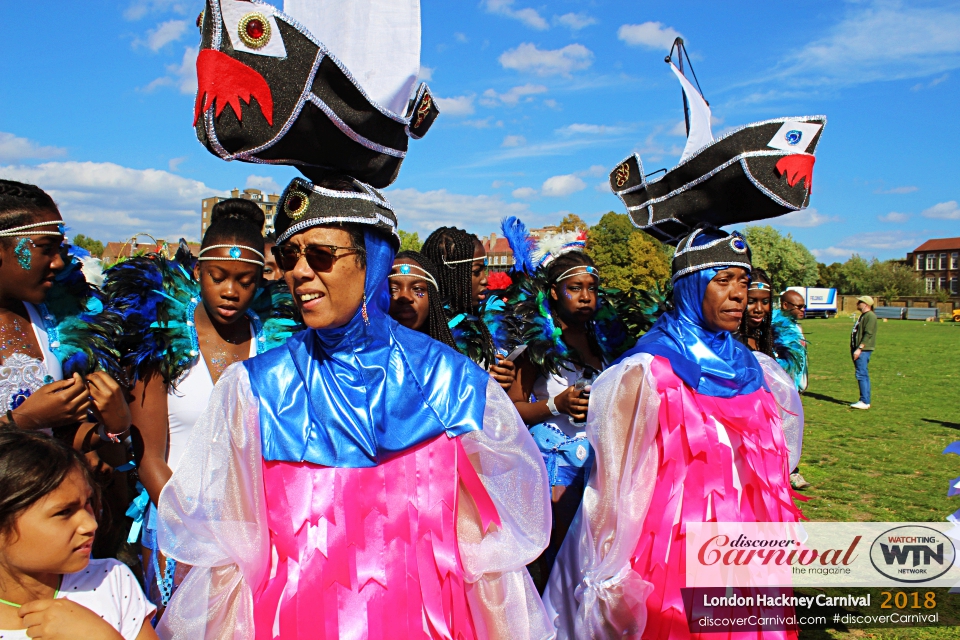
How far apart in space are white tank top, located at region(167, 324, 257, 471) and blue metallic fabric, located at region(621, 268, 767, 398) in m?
2.01

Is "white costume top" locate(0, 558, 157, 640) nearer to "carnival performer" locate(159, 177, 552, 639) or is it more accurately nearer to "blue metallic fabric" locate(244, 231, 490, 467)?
"carnival performer" locate(159, 177, 552, 639)

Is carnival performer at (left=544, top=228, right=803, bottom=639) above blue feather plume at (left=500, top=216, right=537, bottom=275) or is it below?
below

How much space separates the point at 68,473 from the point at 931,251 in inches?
5154

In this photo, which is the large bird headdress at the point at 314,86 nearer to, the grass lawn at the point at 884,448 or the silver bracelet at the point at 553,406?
the silver bracelet at the point at 553,406

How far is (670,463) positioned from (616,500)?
0.30m

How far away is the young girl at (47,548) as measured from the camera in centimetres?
185

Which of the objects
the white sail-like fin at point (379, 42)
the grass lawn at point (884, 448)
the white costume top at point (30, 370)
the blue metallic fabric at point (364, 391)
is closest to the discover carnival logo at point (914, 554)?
the grass lawn at point (884, 448)

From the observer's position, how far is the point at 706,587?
121 inches

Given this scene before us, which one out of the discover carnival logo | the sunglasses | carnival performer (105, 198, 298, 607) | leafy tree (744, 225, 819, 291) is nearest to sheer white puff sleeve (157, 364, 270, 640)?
the sunglasses

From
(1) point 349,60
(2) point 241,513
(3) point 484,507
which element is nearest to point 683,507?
(3) point 484,507

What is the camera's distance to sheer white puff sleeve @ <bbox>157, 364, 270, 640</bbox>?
6.65 feet

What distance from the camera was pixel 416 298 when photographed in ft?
A: 13.1

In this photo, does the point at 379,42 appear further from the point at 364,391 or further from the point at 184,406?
the point at 184,406

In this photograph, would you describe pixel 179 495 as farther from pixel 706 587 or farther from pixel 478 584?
pixel 706 587
